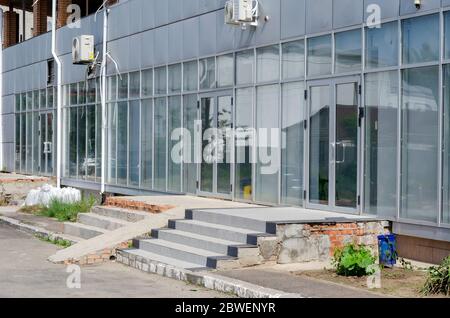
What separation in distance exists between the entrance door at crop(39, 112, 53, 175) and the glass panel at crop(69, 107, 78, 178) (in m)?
2.46

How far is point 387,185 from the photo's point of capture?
13344mm

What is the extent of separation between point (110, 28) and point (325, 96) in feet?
38.3

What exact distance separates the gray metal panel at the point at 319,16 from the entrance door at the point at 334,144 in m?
1.06

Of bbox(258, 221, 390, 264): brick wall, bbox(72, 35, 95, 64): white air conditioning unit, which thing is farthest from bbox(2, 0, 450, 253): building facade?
bbox(258, 221, 390, 264): brick wall

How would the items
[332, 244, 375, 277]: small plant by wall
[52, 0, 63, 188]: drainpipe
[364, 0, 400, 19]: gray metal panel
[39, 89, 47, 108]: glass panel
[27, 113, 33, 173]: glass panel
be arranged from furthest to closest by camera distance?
[27, 113, 33, 173]: glass panel, [39, 89, 47, 108]: glass panel, [52, 0, 63, 188]: drainpipe, [364, 0, 400, 19]: gray metal panel, [332, 244, 375, 277]: small plant by wall

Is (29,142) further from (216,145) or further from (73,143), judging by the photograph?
(216,145)

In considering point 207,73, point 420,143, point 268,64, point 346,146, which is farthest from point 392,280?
point 207,73

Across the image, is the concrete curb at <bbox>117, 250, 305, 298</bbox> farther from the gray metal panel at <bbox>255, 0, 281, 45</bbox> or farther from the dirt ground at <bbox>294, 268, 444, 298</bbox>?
the gray metal panel at <bbox>255, 0, 281, 45</bbox>

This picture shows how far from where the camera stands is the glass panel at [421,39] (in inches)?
490

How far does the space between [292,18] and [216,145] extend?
419 centimetres

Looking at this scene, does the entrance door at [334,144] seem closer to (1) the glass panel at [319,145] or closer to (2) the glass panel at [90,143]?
(1) the glass panel at [319,145]

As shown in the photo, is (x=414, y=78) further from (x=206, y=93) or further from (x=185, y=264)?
(x=206, y=93)

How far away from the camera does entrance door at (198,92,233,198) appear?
18.5m

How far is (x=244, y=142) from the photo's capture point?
17.8 meters
